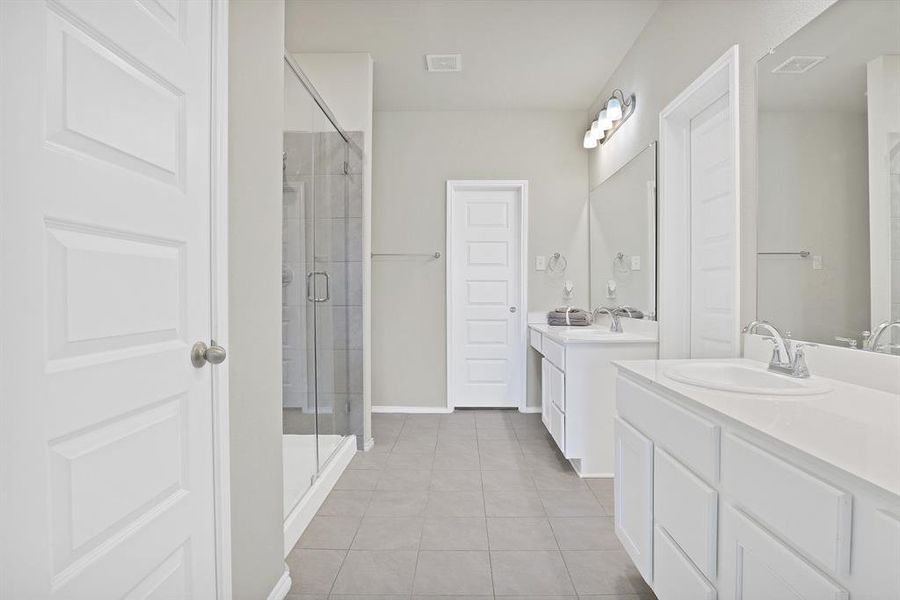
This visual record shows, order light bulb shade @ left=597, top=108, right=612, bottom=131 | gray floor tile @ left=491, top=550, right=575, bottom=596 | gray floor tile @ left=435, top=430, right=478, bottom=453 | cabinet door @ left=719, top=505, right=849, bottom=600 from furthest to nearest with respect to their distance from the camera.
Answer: light bulb shade @ left=597, top=108, right=612, bottom=131
gray floor tile @ left=435, top=430, right=478, bottom=453
gray floor tile @ left=491, top=550, right=575, bottom=596
cabinet door @ left=719, top=505, right=849, bottom=600

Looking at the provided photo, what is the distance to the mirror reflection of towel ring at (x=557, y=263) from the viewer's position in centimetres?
399

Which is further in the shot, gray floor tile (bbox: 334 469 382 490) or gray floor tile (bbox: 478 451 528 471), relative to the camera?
gray floor tile (bbox: 478 451 528 471)

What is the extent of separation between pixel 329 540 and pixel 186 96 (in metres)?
1.75

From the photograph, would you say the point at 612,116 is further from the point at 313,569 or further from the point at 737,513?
the point at 313,569

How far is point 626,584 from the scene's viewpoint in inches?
65.5

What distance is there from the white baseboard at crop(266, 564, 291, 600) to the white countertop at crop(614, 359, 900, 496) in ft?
4.58

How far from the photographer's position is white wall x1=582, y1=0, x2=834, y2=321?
1677 millimetres

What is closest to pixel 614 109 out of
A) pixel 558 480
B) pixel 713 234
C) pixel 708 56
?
pixel 708 56

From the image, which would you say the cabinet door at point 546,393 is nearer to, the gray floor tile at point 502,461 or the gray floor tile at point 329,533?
the gray floor tile at point 502,461

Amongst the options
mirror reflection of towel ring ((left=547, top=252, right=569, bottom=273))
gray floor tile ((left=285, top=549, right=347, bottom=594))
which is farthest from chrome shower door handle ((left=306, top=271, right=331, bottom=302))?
mirror reflection of towel ring ((left=547, top=252, right=569, bottom=273))

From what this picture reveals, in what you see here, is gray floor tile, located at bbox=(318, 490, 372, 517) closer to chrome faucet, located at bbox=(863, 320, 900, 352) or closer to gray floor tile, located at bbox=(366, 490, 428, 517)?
gray floor tile, located at bbox=(366, 490, 428, 517)

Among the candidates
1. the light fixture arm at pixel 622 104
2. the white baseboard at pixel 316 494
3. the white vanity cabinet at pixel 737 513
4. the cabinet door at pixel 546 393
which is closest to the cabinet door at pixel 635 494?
the white vanity cabinet at pixel 737 513

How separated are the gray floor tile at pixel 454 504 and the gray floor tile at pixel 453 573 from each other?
327 mm

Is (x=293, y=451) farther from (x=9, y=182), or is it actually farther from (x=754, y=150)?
(x=754, y=150)
